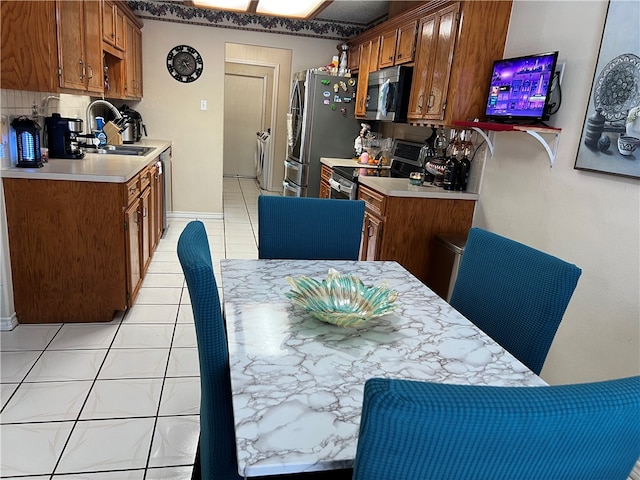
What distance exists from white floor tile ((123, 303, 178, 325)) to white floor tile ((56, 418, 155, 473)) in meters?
0.96

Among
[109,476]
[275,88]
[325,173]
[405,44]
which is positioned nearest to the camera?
[109,476]

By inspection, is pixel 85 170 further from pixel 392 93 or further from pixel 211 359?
pixel 392 93

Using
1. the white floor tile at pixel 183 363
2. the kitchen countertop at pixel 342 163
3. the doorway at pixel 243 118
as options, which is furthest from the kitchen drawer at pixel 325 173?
the doorway at pixel 243 118

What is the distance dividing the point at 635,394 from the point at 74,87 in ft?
9.68

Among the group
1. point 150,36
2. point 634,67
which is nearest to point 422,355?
point 634,67

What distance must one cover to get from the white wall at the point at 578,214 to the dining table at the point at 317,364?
100cm

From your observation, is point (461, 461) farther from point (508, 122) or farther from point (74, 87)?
point (74, 87)

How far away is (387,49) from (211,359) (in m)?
3.60

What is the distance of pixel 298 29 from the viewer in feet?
17.4

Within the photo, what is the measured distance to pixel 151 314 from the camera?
289 centimetres

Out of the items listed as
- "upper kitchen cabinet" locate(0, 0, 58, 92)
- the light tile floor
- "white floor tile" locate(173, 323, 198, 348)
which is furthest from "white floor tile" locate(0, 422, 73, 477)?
"upper kitchen cabinet" locate(0, 0, 58, 92)

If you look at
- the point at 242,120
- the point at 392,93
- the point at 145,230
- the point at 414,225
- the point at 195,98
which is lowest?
the point at 145,230

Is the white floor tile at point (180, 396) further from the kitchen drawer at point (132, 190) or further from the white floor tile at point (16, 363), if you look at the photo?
the kitchen drawer at point (132, 190)

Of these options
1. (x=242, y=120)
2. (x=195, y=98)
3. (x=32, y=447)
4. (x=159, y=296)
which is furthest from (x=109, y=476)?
(x=242, y=120)
